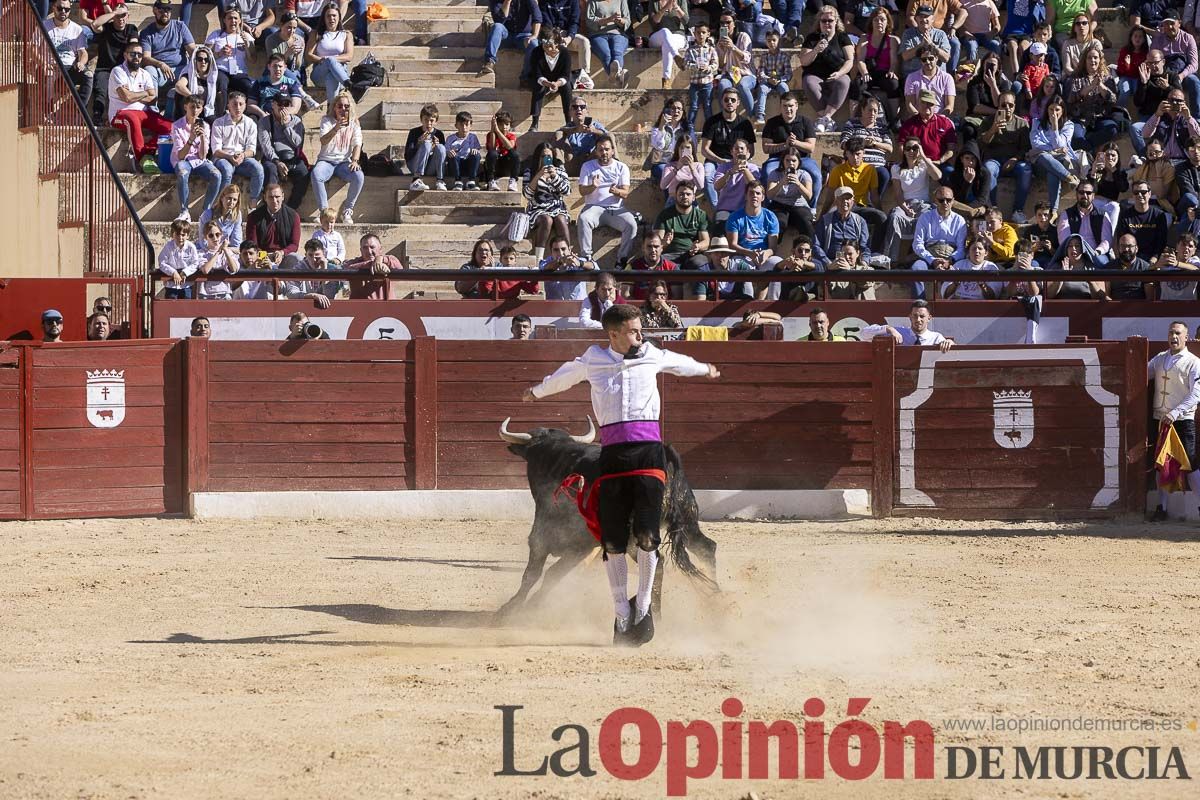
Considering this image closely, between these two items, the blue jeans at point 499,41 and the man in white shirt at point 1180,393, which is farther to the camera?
the blue jeans at point 499,41

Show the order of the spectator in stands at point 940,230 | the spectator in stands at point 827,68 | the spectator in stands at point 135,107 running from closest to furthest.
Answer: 1. the spectator in stands at point 940,230
2. the spectator in stands at point 135,107
3. the spectator in stands at point 827,68

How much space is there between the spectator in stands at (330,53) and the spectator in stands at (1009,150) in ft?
21.0

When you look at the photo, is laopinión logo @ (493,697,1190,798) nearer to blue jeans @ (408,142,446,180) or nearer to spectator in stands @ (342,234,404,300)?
spectator in stands @ (342,234,404,300)

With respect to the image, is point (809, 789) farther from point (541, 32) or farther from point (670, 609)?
point (541, 32)

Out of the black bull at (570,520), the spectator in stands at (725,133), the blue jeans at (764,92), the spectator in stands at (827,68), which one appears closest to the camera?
the black bull at (570,520)

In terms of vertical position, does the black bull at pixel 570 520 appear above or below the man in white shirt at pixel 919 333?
below

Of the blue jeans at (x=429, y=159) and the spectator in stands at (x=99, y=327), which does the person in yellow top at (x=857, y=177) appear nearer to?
the blue jeans at (x=429, y=159)

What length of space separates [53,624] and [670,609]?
118 inches

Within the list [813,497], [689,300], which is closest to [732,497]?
[813,497]

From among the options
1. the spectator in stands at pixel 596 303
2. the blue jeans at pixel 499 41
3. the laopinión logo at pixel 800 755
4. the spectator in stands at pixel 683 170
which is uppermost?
the blue jeans at pixel 499 41

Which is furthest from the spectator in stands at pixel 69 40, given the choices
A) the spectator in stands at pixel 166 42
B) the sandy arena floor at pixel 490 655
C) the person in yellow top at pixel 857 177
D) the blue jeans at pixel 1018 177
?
the blue jeans at pixel 1018 177

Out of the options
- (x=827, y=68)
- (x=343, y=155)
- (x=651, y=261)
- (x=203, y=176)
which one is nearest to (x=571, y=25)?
(x=827, y=68)

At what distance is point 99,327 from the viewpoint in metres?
12.1

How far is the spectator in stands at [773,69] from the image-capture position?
16.0m
